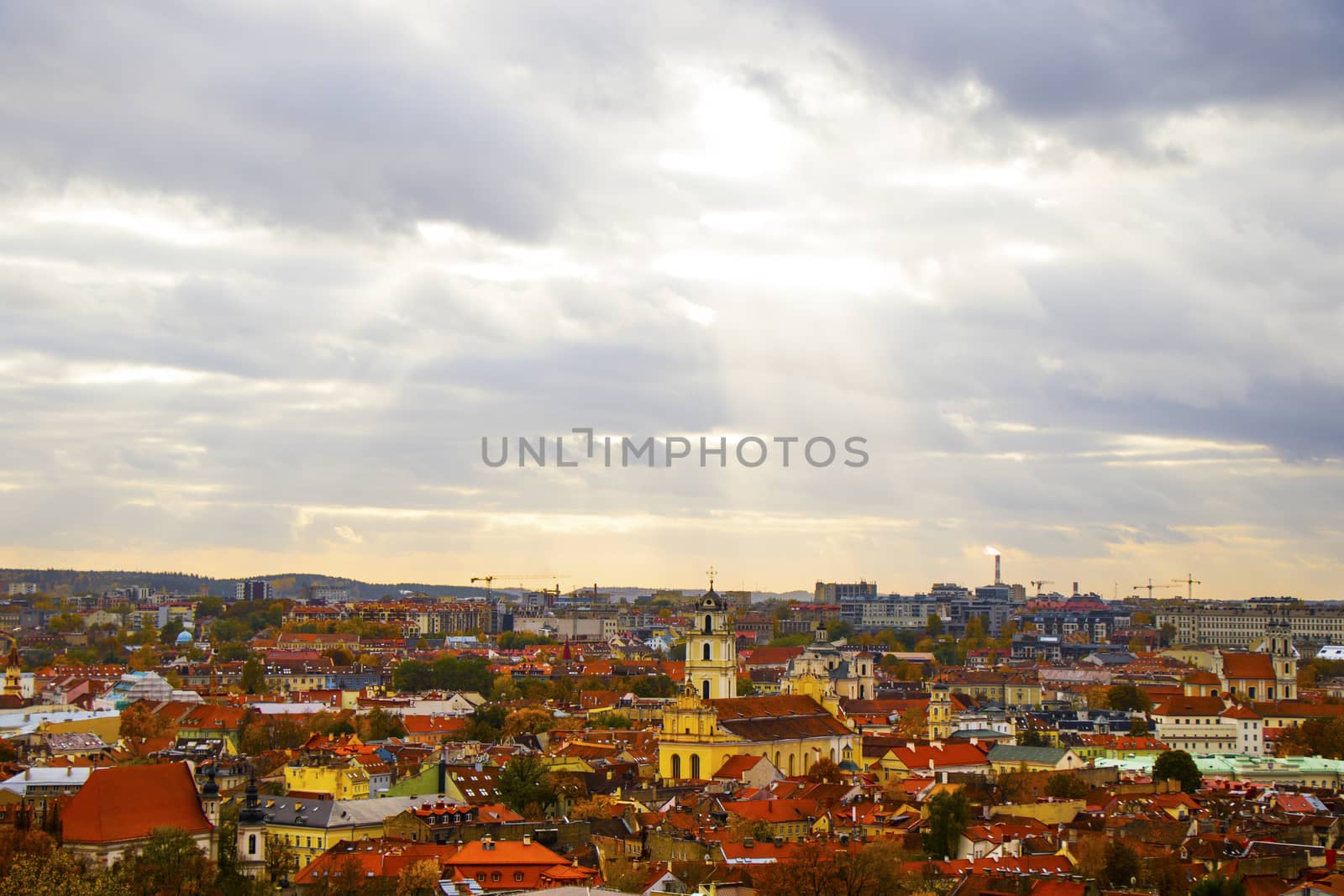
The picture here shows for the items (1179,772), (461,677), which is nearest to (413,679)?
(461,677)

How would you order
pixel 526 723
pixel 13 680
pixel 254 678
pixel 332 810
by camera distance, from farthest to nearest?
pixel 254 678 → pixel 13 680 → pixel 526 723 → pixel 332 810

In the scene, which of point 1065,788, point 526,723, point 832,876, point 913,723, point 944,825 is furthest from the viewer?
point 913,723

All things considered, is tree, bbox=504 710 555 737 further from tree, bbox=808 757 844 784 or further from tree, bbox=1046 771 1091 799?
tree, bbox=1046 771 1091 799

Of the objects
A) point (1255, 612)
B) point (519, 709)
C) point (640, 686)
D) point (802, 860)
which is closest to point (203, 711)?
point (519, 709)

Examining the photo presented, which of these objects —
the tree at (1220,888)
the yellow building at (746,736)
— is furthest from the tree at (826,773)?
the tree at (1220,888)

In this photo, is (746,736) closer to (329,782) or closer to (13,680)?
(329,782)

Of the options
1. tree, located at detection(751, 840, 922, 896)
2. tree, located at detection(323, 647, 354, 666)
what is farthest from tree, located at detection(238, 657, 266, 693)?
tree, located at detection(751, 840, 922, 896)

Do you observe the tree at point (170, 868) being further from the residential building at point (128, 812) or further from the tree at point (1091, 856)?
the tree at point (1091, 856)

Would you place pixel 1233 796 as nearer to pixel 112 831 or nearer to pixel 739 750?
pixel 739 750
